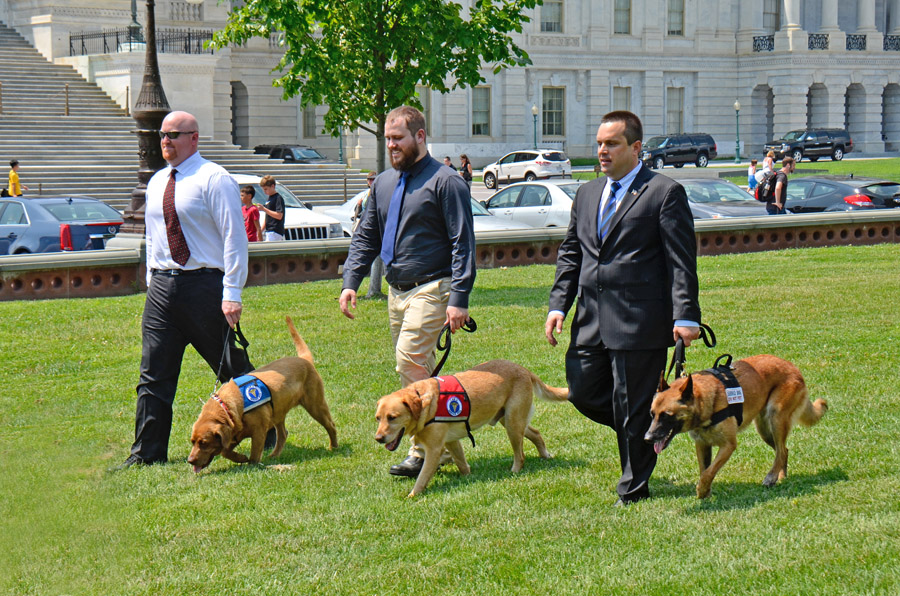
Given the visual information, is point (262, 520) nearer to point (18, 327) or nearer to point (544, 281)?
point (18, 327)

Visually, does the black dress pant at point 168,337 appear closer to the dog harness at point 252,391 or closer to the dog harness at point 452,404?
the dog harness at point 252,391

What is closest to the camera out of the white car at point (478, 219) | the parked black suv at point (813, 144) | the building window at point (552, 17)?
the white car at point (478, 219)

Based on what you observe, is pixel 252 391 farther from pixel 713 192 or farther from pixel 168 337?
pixel 713 192

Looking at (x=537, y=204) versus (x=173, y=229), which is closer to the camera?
(x=173, y=229)

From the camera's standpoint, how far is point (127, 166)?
3200cm

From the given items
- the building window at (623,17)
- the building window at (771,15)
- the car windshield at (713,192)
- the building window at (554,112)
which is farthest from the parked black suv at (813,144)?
the car windshield at (713,192)

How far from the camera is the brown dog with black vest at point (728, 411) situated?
5.30 m

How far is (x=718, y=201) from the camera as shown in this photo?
2391 centimetres

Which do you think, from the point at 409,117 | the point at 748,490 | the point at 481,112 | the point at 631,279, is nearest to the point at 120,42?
the point at 481,112

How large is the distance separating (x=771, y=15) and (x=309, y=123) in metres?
31.8

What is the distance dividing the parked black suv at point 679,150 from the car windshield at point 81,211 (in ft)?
125

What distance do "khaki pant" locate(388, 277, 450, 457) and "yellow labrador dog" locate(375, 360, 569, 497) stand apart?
0.82 feet

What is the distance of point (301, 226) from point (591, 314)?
14.8 m

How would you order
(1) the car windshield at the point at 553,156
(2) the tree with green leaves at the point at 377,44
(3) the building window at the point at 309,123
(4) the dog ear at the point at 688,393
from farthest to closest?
(3) the building window at the point at 309,123 → (1) the car windshield at the point at 553,156 → (2) the tree with green leaves at the point at 377,44 → (4) the dog ear at the point at 688,393
